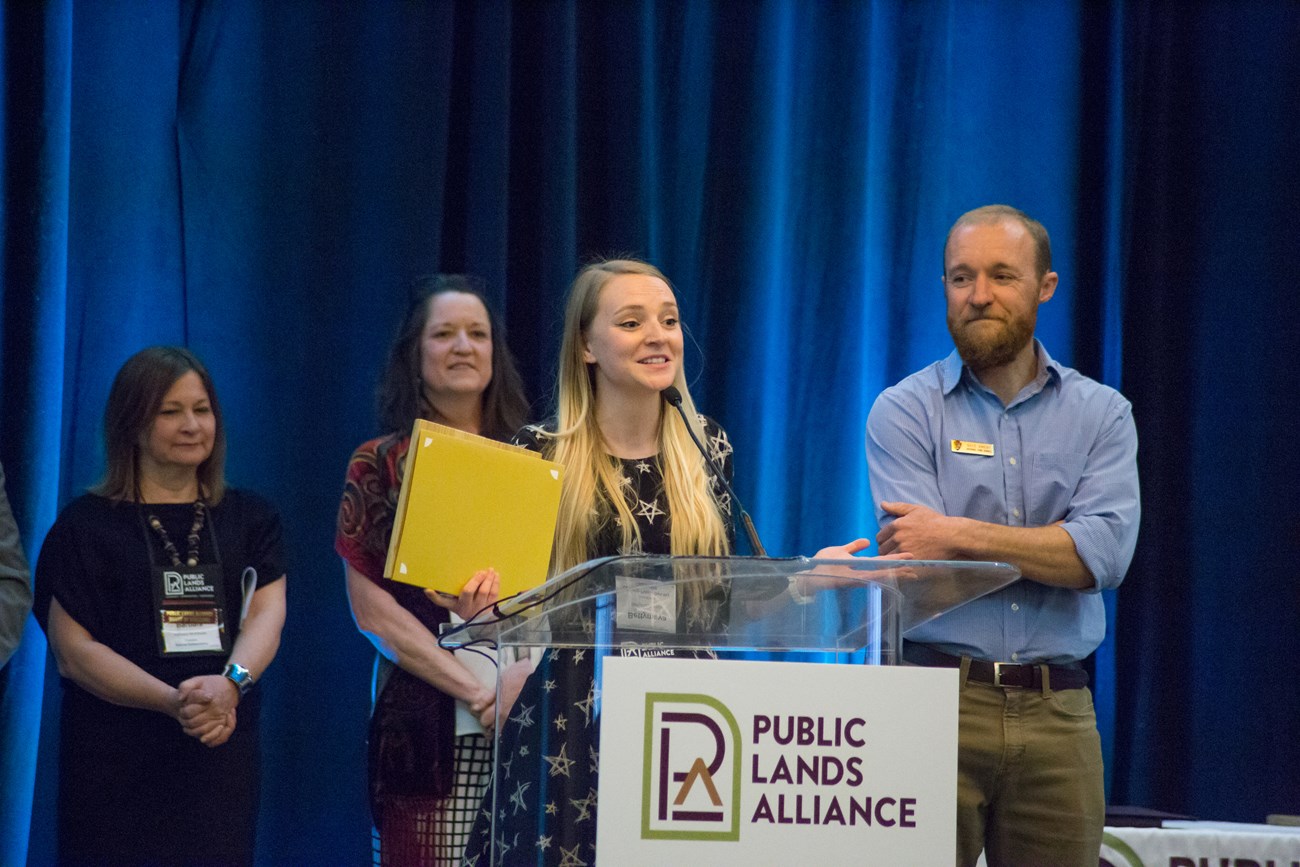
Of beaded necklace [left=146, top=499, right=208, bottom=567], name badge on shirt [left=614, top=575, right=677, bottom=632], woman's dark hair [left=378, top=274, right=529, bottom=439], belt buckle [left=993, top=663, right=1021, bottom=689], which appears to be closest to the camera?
name badge on shirt [left=614, top=575, right=677, bottom=632]

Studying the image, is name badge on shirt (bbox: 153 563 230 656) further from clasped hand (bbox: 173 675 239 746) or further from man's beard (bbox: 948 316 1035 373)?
man's beard (bbox: 948 316 1035 373)

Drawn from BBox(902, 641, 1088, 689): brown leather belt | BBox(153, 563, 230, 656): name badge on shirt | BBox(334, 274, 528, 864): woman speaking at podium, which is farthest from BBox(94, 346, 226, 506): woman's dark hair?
BBox(902, 641, 1088, 689): brown leather belt

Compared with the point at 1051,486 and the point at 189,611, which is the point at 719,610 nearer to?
the point at 1051,486

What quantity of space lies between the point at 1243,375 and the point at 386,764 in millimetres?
2747

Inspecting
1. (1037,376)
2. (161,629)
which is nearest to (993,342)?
(1037,376)

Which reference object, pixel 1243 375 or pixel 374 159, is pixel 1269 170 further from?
pixel 374 159

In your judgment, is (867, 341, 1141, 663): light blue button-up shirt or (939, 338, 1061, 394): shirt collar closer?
(867, 341, 1141, 663): light blue button-up shirt

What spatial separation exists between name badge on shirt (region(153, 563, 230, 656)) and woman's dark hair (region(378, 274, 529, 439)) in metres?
0.56

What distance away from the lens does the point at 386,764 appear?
290 centimetres

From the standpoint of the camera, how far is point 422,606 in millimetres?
3037

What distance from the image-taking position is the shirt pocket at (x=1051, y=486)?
105 inches

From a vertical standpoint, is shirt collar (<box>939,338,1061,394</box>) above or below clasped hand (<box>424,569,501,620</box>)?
above

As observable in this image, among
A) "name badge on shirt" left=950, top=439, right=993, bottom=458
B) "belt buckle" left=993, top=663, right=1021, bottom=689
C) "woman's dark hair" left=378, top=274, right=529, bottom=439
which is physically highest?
"woman's dark hair" left=378, top=274, right=529, bottom=439

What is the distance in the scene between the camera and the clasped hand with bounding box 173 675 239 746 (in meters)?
2.89
